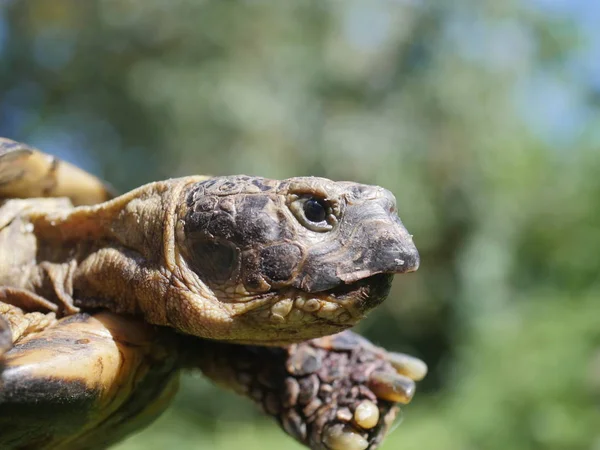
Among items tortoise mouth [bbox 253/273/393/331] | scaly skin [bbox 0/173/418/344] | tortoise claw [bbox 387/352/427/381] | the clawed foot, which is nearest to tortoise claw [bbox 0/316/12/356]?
scaly skin [bbox 0/173/418/344]

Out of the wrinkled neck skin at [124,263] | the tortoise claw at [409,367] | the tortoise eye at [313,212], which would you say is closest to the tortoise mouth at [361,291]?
the tortoise eye at [313,212]

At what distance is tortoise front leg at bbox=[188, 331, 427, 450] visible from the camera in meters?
1.64

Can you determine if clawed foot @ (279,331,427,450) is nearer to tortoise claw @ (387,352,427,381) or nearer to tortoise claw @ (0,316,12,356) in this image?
tortoise claw @ (387,352,427,381)

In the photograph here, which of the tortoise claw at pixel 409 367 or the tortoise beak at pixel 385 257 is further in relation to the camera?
the tortoise claw at pixel 409 367

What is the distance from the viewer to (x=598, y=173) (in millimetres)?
11039

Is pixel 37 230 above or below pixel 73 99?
above

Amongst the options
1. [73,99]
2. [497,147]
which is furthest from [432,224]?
[73,99]

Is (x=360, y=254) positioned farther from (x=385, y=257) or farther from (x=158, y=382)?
(x=158, y=382)

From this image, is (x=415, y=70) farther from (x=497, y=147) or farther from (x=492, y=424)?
(x=492, y=424)

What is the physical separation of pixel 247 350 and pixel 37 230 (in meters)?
0.64

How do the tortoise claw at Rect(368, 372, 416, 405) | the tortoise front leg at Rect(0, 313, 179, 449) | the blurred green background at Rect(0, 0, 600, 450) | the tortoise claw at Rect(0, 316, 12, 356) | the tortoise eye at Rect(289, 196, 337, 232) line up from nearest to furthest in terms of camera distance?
the tortoise claw at Rect(0, 316, 12, 356), the tortoise front leg at Rect(0, 313, 179, 449), the tortoise eye at Rect(289, 196, 337, 232), the tortoise claw at Rect(368, 372, 416, 405), the blurred green background at Rect(0, 0, 600, 450)

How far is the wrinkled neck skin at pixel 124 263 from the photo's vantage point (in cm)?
142

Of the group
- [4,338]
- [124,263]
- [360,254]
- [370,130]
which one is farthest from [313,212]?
[370,130]

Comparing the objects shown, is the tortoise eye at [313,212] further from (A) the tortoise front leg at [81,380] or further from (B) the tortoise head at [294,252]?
(A) the tortoise front leg at [81,380]
